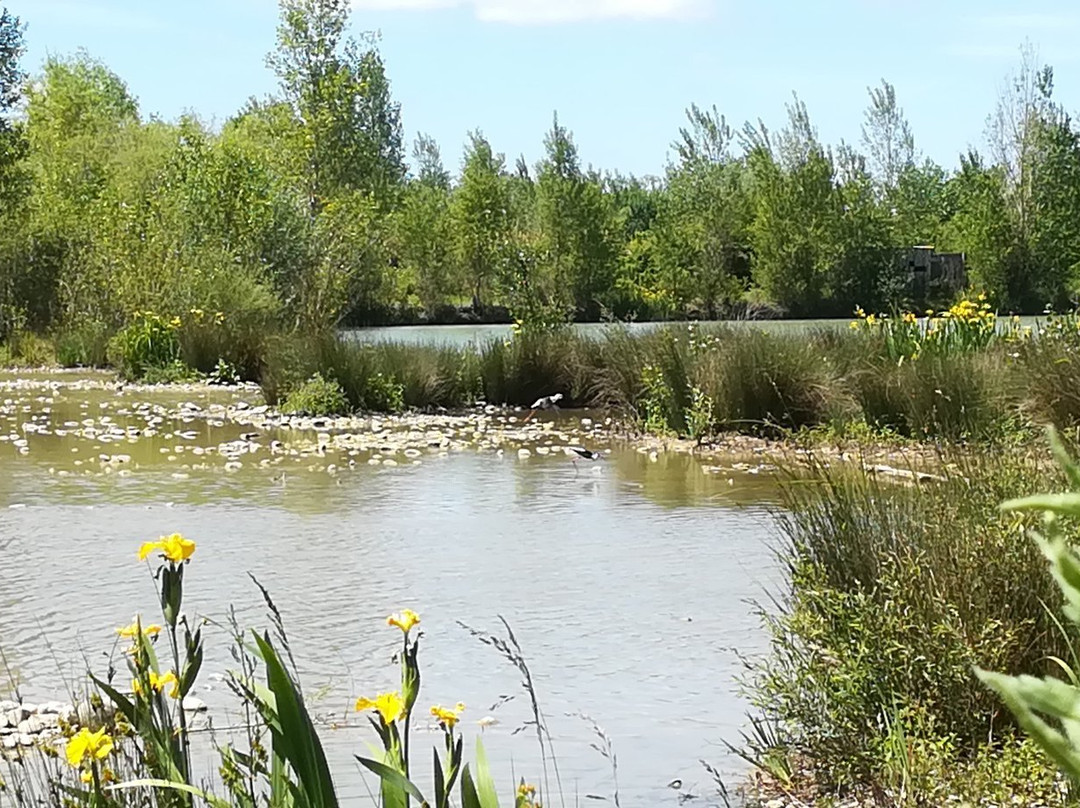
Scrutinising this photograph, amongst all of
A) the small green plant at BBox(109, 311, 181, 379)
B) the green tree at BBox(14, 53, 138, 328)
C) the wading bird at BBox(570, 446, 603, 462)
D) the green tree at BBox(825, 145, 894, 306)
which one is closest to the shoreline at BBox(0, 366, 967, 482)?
the wading bird at BBox(570, 446, 603, 462)

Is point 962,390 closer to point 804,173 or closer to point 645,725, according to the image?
point 645,725

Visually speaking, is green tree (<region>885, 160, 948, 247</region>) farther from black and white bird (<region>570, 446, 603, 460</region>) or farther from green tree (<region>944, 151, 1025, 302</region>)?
black and white bird (<region>570, 446, 603, 460</region>)

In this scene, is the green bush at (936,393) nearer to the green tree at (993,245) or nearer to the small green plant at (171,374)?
the small green plant at (171,374)

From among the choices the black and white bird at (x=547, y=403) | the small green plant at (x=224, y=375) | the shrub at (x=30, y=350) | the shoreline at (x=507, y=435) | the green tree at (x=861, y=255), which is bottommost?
the shoreline at (x=507, y=435)

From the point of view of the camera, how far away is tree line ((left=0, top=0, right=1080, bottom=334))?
23.5 meters

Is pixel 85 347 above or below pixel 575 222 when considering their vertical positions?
below

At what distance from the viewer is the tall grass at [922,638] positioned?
3.32m

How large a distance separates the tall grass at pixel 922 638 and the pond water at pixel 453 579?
1.05 feet

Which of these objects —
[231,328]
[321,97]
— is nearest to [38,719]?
[231,328]

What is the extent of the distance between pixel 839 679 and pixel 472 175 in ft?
140

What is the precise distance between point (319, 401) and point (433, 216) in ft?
102

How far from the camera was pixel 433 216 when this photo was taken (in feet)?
145

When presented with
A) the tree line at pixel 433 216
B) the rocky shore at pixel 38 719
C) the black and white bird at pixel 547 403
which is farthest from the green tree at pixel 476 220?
the rocky shore at pixel 38 719

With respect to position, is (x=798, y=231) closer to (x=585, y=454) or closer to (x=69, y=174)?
(x=69, y=174)
